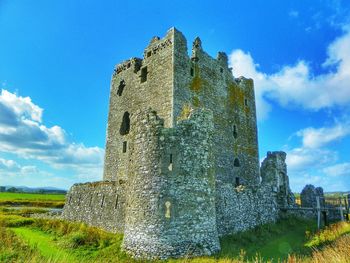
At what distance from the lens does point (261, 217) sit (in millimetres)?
20344

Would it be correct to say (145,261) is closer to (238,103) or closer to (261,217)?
(261,217)

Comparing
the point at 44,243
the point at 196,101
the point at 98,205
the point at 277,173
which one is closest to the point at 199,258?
the point at 44,243

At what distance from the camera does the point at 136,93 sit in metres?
23.4

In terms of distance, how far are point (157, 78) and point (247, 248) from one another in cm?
1275

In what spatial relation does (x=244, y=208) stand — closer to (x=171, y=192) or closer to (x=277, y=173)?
(x=171, y=192)

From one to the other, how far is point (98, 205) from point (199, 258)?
9.70 m

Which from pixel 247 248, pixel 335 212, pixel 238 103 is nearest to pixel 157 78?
pixel 238 103

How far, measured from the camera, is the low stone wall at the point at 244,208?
16.5 metres

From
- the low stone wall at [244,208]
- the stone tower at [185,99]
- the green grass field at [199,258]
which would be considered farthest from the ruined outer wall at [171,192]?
the stone tower at [185,99]

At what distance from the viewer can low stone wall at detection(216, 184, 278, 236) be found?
54.1 ft

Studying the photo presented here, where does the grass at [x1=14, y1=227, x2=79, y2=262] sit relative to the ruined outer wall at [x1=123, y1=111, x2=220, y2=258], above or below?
below

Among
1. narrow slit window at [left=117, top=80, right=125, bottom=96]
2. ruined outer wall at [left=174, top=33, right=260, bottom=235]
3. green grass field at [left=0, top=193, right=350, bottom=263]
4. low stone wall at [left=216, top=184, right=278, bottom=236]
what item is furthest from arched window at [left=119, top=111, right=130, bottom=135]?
low stone wall at [left=216, top=184, right=278, bottom=236]

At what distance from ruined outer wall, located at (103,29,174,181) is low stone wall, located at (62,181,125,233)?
295 cm

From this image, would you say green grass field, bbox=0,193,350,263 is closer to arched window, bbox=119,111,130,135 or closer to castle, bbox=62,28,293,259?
castle, bbox=62,28,293,259
